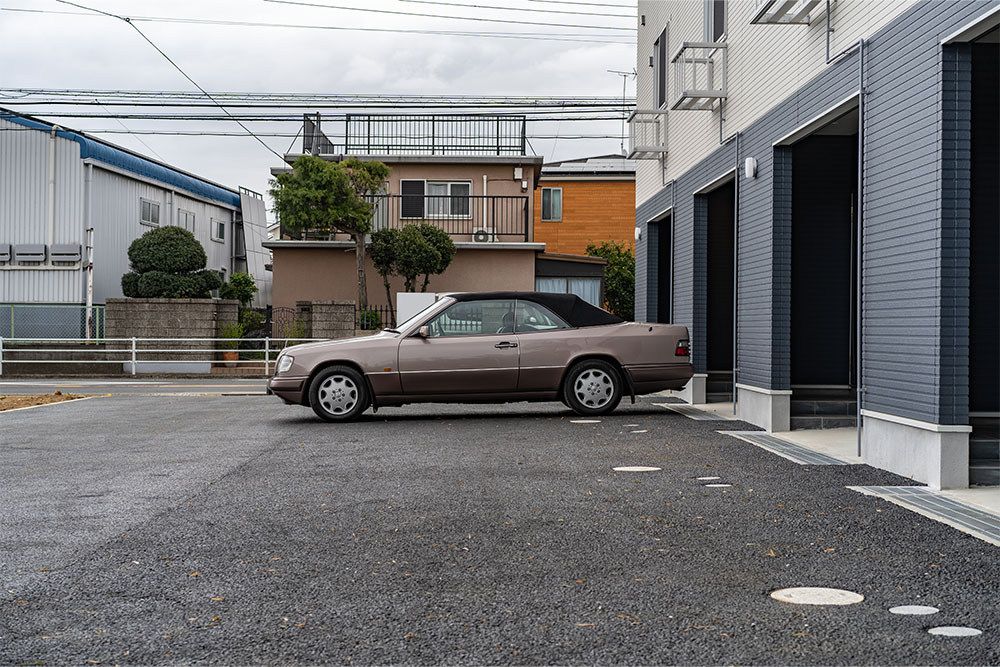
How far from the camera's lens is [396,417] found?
12.3 m

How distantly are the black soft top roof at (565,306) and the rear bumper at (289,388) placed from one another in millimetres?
2096

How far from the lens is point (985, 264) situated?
25.9 feet

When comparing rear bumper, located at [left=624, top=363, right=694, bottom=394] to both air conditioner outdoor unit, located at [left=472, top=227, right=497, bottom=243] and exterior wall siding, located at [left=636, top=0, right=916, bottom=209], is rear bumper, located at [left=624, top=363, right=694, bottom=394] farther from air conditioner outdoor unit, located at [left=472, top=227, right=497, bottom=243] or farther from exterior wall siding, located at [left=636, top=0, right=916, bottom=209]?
air conditioner outdoor unit, located at [left=472, top=227, right=497, bottom=243]

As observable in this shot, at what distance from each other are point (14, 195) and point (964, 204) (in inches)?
1070

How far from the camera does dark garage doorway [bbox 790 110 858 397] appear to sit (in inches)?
460

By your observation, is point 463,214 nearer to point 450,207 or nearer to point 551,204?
point 450,207

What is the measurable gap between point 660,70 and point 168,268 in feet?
47.1

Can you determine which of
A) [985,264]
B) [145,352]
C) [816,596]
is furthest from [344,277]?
[816,596]

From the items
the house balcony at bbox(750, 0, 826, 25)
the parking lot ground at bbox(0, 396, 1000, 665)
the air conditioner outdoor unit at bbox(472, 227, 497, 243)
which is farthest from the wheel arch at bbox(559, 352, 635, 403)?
the air conditioner outdoor unit at bbox(472, 227, 497, 243)

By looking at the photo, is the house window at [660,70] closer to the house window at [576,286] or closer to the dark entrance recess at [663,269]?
the dark entrance recess at [663,269]

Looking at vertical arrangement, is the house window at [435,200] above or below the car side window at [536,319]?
above

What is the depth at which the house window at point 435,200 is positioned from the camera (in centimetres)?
3006

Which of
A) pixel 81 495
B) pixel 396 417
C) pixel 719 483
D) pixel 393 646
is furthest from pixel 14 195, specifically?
pixel 393 646

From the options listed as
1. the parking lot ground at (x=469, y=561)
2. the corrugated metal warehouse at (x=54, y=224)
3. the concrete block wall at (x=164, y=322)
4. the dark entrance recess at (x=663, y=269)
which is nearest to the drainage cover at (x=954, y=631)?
the parking lot ground at (x=469, y=561)
